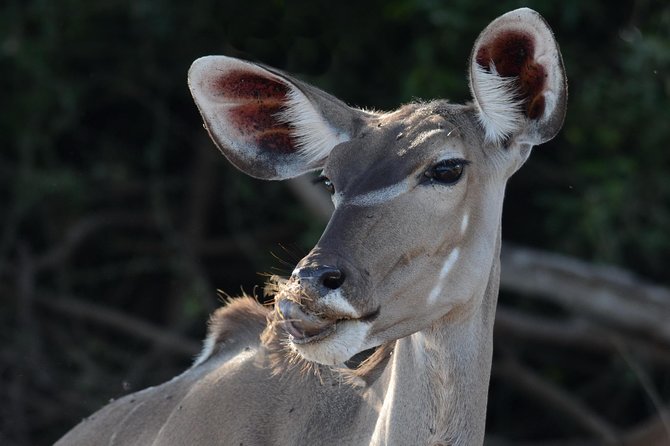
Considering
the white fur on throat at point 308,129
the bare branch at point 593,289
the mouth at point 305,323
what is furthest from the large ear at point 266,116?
the bare branch at point 593,289

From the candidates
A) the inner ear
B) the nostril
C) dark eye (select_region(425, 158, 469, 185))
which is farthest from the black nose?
the inner ear

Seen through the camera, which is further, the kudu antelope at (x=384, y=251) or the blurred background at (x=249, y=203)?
the blurred background at (x=249, y=203)

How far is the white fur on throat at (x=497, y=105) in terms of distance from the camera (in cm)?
385

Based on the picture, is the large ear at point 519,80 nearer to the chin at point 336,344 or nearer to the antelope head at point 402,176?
the antelope head at point 402,176

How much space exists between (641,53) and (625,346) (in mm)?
2034

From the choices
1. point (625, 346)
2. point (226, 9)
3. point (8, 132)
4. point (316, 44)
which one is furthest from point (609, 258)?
point (8, 132)

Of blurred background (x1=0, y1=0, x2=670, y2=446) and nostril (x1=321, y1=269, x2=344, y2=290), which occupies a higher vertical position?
nostril (x1=321, y1=269, x2=344, y2=290)

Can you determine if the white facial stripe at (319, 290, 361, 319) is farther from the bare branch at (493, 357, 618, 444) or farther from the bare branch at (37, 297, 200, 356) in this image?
the bare branch at (37, 297, 200, 356)

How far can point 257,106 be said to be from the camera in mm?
4215

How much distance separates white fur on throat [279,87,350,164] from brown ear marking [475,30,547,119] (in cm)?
53

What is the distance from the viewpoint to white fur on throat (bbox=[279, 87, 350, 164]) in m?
4.02

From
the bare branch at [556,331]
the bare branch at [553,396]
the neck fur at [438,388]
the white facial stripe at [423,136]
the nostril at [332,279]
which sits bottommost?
the bare branch at [553,396]

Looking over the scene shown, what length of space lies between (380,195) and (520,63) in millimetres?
685

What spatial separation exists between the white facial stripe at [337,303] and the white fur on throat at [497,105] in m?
0.90
